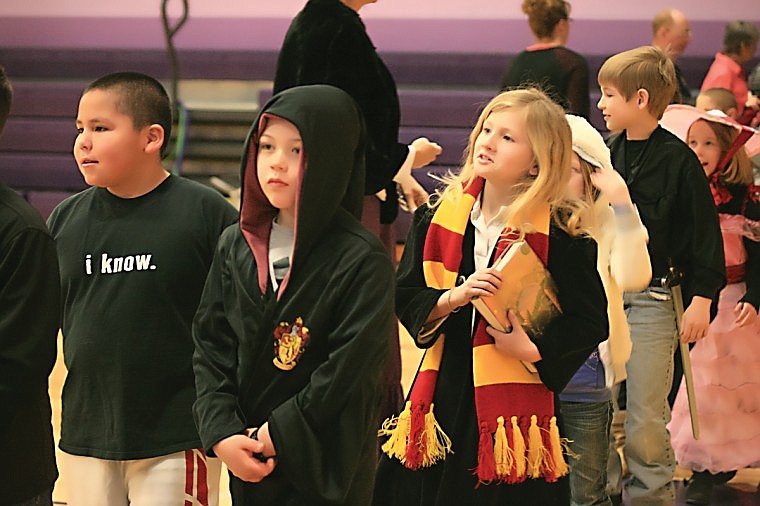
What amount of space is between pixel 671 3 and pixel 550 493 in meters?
6.84

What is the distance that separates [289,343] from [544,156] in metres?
0.72

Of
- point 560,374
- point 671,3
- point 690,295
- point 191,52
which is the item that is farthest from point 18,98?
point 560,374

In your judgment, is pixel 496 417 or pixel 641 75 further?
pixel 641 75

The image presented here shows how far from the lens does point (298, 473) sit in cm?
208

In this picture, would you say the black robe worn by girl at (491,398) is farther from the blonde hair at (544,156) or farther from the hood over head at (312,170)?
the hood over head at (312,170)

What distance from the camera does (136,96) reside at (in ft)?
8.54

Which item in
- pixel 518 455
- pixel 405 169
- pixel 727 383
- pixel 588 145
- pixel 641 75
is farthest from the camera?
pixel 727 383

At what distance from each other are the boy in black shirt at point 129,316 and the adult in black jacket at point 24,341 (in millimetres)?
304

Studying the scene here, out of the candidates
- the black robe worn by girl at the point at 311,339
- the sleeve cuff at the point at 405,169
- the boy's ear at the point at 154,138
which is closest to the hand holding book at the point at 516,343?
the black robe worn by girl at the point at 311,339

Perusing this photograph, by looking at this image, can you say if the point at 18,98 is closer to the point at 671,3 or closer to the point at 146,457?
the point at 671,3

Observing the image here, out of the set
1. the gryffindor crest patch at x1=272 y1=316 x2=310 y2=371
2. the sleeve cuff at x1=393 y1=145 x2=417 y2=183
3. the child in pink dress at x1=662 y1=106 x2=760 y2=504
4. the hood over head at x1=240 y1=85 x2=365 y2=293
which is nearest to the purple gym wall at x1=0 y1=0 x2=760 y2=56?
the child in pink dress at x1=662 y1=106 x2=760 y2=504

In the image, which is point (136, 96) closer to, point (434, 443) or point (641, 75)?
point (434, 443)

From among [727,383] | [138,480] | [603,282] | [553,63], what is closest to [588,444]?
[603,282]

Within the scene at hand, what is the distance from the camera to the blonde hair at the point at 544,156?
8.00 feet
